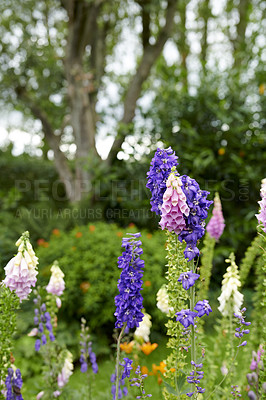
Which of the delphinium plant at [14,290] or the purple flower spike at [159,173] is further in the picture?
the delphinium plant at [14,290]

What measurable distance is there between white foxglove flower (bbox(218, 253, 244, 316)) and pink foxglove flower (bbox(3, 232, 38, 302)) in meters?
1.06

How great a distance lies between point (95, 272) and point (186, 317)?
3262mm

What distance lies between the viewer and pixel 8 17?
352 inches

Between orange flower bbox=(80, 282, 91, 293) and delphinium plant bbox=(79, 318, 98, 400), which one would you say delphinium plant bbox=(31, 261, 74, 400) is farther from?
orange flower bbox=(80, 282, 91, 293)

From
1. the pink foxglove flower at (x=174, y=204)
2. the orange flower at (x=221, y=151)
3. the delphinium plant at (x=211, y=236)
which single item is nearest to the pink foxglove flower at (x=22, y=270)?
the pink foxglove flower at (x=174, y=204)

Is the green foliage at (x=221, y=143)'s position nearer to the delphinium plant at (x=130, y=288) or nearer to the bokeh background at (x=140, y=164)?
the bokeh background at (x=140, y=164)

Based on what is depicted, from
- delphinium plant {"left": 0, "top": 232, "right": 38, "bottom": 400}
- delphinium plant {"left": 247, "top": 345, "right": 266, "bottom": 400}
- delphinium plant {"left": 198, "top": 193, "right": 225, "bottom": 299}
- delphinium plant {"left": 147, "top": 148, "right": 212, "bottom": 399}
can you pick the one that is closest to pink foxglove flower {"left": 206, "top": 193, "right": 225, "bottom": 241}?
delphinium plant {"left": 198, "top": 193, "right": 225, "bottom": 299}

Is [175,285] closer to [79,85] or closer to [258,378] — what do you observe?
[258,378]

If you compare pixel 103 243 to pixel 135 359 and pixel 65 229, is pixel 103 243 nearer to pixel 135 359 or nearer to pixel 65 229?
pixel 65 229

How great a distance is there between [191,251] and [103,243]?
3.50 metres

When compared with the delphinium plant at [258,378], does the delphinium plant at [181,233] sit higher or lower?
higher

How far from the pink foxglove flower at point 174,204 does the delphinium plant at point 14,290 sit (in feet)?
2.37

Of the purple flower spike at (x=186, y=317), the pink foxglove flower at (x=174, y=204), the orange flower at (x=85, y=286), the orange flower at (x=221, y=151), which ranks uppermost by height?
the orange flower at (x=221, y=151)

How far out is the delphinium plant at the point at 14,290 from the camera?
6.12 ft
